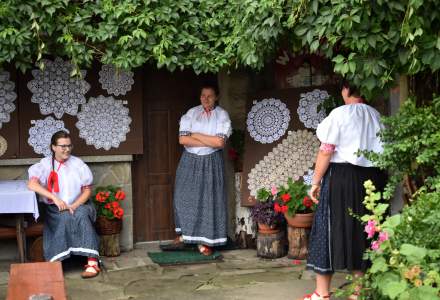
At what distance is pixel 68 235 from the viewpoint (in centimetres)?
656

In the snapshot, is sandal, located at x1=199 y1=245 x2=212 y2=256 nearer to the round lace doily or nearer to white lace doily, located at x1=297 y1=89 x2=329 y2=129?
white lace doily, located at x1=297 y1=89 x2=329 y2=129

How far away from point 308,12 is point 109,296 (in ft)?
9.40

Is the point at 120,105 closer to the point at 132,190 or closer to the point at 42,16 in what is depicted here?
the point at 132,190

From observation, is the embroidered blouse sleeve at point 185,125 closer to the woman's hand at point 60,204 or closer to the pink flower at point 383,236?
the woman's hand at point 60,204

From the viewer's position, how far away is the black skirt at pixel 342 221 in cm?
520

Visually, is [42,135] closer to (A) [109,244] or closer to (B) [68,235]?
(B) [68,235]

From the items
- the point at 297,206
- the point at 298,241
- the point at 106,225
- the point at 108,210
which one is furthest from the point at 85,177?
the point at 298,241

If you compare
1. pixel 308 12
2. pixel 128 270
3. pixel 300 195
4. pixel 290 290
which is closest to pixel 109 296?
pixel 128 270

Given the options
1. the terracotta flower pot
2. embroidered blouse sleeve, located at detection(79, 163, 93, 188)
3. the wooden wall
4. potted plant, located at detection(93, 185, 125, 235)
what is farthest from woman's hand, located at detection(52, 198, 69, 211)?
the terracotta flower pot

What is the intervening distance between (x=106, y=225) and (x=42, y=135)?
44.5 inches

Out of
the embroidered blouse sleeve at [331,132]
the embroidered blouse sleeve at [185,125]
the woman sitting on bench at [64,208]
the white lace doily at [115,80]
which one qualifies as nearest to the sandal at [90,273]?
the woman sitting on bench at [64,208]

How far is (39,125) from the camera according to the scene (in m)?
7.16

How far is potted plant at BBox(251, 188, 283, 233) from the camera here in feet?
23.1

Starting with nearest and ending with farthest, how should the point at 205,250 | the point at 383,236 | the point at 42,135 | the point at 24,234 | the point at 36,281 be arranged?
the point at 383,236, the point at 36,281, the point at 24,234, the point at 42,135, the point at 205,250
